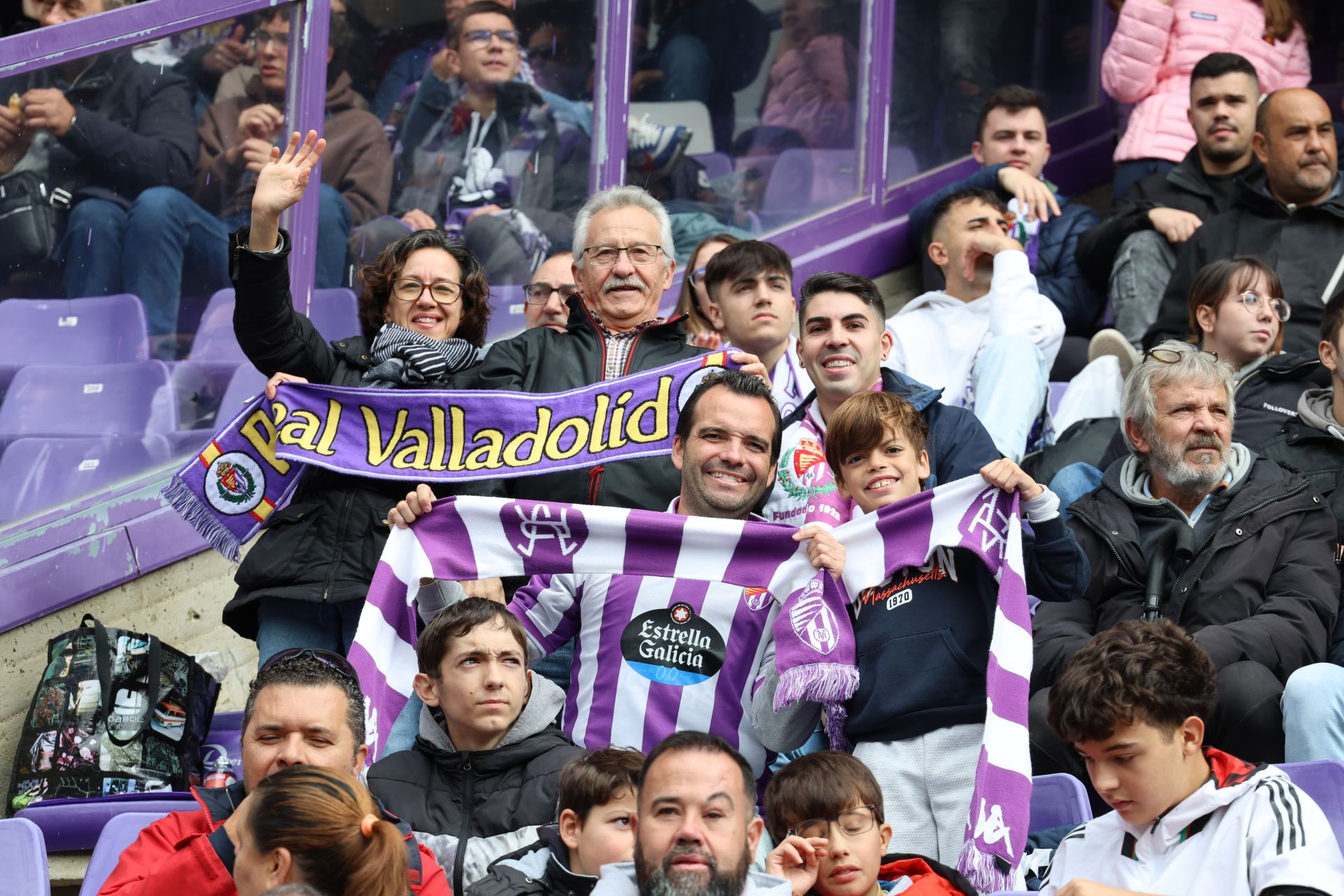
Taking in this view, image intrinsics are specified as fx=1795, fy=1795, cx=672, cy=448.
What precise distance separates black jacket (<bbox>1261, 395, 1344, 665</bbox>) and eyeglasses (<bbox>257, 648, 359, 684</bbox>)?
Result: 280 centimetres

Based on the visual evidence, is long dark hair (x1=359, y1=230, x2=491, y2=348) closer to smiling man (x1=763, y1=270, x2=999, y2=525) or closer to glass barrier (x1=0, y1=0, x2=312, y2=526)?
smiling man (x1=763, y1=270, x2=999, y2=525)

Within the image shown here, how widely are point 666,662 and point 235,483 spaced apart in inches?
60.3

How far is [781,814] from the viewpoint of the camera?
3.95 metres

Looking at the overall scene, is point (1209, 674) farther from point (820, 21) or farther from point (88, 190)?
point (820, 21)

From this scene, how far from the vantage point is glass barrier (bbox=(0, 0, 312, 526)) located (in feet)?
19.5

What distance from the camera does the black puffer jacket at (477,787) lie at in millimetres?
4227

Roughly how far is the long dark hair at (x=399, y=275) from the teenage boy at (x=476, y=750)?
1170 mm

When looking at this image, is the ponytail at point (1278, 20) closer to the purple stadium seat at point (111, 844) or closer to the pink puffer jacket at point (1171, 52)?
the pink puffer jacket at point (1171, 52)

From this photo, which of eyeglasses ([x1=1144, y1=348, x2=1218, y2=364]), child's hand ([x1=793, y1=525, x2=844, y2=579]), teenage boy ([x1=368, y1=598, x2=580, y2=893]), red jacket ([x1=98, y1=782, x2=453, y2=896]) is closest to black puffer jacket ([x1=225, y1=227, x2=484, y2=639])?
teenage boy ([x1=368, y1=598, x2=580, y2=893])

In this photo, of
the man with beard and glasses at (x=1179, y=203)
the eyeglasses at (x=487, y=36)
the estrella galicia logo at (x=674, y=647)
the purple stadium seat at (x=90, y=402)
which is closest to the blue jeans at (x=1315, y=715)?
the estrella galicia logo at (x=674, y=647)

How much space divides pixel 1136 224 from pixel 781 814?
4.72 meters

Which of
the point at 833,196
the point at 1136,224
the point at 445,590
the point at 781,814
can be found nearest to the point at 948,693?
the point at 781,814

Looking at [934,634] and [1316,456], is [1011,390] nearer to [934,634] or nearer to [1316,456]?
[1316,456]

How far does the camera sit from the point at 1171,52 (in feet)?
29.7
